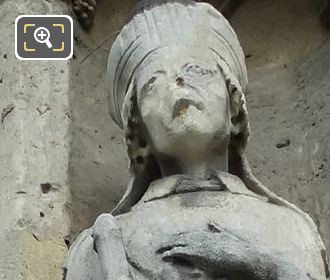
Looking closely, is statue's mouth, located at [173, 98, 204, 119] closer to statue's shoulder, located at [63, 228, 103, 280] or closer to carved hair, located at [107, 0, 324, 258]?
carved hair, located at [107, 0, 324, 258]

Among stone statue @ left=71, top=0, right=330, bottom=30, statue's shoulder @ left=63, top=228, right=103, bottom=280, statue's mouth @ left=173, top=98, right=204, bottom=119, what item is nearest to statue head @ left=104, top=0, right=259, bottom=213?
statue's mouth @ left=173, top=98, right=204, bottom=119

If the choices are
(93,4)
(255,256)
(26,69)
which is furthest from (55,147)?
(255,256)

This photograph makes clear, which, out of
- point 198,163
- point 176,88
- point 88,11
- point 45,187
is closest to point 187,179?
point 198,163

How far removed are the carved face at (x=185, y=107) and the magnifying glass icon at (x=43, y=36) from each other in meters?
0.53

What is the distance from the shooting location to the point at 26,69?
140 inches

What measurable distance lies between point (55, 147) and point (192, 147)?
537 mm

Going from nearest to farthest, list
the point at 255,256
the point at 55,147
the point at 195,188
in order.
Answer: the point at 255,256 < the point at 195,188 < the point at 55,147

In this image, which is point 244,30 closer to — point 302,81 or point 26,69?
point 302,81

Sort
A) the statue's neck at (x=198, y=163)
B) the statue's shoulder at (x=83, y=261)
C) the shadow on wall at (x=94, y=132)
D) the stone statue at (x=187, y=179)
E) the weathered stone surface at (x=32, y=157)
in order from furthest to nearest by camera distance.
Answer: the shadow on wall at (x=94, y=132)
the weathered stone surface at (x=32, y=157)
the statue's neck at (x=198, y=163)
the statue's shoulder at (x=83, y=261)
the stone statue at (x=187, y=179)

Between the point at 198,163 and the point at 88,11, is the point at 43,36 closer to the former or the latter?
the point at 88,11

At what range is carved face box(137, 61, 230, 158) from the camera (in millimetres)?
3004

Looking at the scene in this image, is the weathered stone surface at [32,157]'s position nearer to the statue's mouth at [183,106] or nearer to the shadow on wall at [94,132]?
the shadow on wall at [94,132]

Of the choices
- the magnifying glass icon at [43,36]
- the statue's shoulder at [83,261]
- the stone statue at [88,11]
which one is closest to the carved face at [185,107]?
the statue's shoulder at [83,261]

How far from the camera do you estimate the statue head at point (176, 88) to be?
9.89 feet
